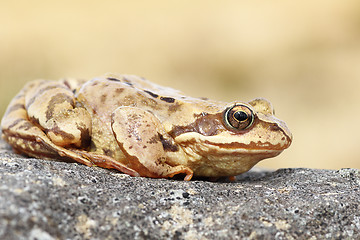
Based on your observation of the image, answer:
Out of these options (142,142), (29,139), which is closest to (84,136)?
(29,139)

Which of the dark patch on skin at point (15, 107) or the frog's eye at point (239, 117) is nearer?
the frog's eye at point (239, 117)

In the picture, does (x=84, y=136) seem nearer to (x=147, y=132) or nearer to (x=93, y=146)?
(x=93, y=146)

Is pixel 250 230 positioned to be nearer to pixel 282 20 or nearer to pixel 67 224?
pixel 67 224

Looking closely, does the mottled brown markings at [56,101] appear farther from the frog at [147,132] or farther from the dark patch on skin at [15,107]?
the dark patch on skin at [15,107]

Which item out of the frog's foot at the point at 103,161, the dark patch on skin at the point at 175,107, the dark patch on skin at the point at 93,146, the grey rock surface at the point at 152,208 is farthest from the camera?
the dark patch on skin at the point at 93,146

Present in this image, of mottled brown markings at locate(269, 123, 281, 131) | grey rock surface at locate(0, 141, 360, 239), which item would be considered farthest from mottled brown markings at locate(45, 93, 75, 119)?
mottled brown markings at locate(269, 123, 281, 131)

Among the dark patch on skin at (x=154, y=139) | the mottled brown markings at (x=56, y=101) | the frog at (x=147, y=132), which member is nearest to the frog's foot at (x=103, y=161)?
the frog at (x=147, y=132)

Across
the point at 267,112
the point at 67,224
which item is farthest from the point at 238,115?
the point at 67,224

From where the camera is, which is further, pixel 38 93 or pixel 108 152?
→ pixel 38 93
